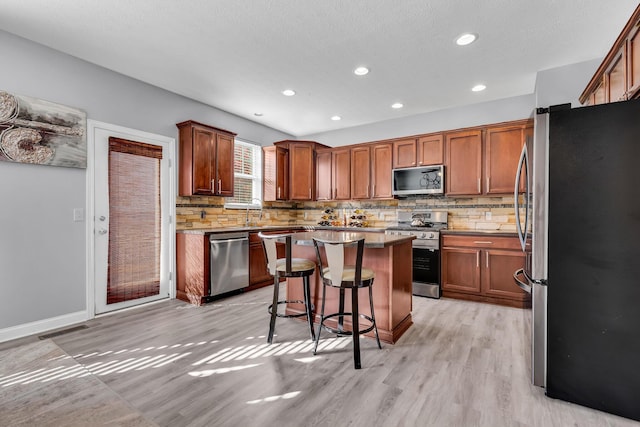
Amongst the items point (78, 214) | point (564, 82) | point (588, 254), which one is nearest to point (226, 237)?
point (78, 214)

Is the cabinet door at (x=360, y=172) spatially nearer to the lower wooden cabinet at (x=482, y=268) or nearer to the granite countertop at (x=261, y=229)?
the granite countertop at (x=261, y=229)

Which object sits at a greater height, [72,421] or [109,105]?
[109,105]

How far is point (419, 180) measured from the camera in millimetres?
4789

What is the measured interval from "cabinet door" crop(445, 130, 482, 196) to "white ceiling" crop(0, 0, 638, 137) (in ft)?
2.06

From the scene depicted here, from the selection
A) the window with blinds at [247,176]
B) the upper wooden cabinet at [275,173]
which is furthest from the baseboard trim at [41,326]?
the upper wooden cabinet at [275,173]

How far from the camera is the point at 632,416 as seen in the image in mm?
1687

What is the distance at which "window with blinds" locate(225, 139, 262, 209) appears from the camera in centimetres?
530

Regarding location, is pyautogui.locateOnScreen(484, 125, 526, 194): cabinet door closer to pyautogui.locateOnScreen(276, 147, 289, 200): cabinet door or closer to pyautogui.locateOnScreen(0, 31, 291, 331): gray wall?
pyautogui.locateOnScreen(276, 147, 289, 200): cabinet door

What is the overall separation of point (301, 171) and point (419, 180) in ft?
7.12

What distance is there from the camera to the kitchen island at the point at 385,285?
2719 millimetres

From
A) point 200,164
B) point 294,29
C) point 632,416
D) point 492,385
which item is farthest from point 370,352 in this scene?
point 200,164

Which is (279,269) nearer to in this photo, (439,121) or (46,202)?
(46,202)

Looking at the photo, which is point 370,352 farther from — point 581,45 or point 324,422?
point 581,45

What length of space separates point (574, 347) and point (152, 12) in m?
3.85
